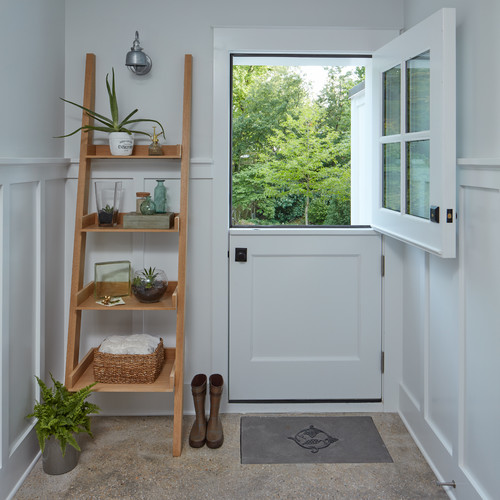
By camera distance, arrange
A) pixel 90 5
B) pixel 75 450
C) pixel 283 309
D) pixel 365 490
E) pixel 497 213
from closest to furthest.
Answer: pixel 497 213 → pixel 365 490 → pixel 75 450 → pixel 90 5 → pixel 283 309

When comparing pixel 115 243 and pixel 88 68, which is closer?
pixel 88 68

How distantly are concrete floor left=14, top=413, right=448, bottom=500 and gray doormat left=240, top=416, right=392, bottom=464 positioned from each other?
0.16 feet

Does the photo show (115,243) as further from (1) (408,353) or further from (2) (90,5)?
(1) (408,353)

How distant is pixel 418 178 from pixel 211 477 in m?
1.55

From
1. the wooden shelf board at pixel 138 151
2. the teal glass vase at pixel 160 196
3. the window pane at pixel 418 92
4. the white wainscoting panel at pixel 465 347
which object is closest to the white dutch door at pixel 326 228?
the window pane at pixel 418 92

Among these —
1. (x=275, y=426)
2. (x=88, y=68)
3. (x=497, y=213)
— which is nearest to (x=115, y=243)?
(x=88, y=68)

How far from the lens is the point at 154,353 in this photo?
2.49 m

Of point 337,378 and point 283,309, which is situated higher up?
point 283,309

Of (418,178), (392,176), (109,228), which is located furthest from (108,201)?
(418,178)

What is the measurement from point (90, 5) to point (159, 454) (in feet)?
7.49

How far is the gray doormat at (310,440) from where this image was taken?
2.42 metres

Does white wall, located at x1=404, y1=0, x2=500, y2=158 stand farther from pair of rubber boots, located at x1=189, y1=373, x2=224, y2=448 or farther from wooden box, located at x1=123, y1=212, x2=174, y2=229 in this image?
pair of rubber boots, located at x1=189, y1=373, x2=224, y2=448

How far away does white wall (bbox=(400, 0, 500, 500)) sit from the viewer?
1767mm

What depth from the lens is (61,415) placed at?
2.26m
